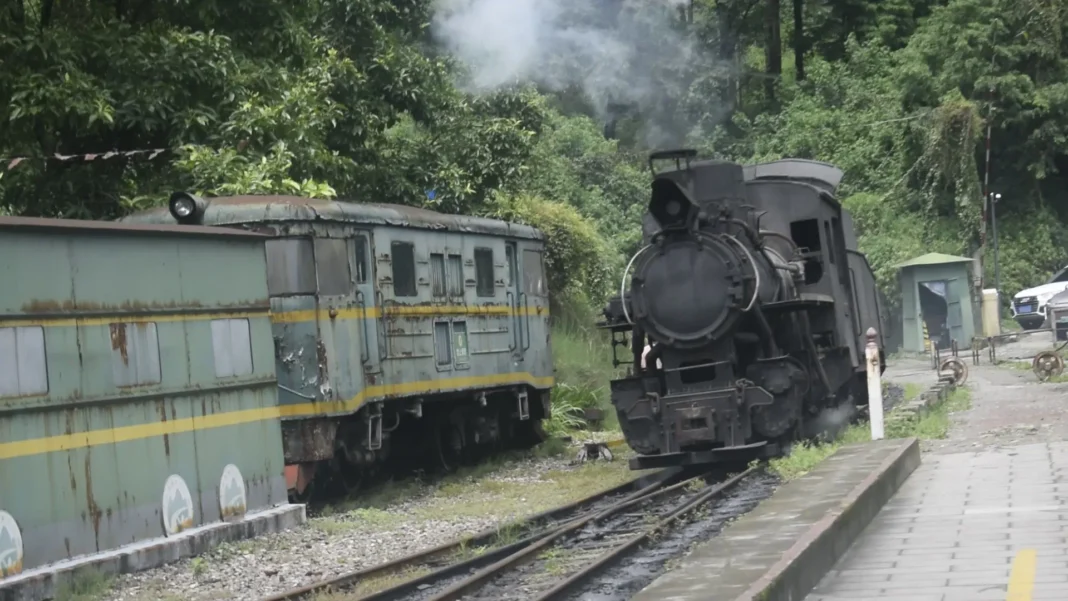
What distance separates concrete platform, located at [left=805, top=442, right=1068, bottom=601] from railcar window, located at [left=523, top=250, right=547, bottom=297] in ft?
24.7

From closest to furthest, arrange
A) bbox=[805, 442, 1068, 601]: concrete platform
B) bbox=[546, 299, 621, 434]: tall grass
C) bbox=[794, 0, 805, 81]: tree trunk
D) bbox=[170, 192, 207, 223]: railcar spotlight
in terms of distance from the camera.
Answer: bbox=[805, 442, 1068, 601]: concrete platform
bbox=[170, 192, 207, 223]: railcar spotlight
bbox=[546, 299, 621, 434]: tall grass
bbox=[794, 0, 805, 81]: tree trunk

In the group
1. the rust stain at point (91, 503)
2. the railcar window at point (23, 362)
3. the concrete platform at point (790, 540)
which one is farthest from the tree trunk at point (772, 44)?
the railcar window at point (23, 362)

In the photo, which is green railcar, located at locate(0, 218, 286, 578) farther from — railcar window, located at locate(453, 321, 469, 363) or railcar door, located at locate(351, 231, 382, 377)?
railcar window, located at locate(453, 321, 469, 363)

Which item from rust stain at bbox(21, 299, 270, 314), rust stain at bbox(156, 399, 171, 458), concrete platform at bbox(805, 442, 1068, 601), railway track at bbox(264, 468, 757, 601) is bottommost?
railway track at bbox(264, 468, 757, 601)

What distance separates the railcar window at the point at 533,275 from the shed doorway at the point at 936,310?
52.9ft

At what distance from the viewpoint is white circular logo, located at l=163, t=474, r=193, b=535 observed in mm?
10789

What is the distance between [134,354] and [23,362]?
49.8 inches

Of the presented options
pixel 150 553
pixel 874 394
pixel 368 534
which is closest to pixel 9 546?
pixel 150 553

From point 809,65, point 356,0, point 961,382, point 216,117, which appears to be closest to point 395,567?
point 216,117

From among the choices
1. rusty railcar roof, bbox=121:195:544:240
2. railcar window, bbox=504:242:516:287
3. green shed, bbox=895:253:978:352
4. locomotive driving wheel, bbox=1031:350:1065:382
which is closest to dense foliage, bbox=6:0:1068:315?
rusty railcar roof, bbox=121:195:544:240

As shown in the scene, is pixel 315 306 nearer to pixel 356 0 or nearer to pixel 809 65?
pixel 356 0

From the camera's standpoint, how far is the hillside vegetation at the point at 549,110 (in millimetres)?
15070

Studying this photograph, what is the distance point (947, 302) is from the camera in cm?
3259

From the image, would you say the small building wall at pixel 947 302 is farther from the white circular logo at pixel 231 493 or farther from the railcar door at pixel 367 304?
the white circular logo at pixel 231 493
